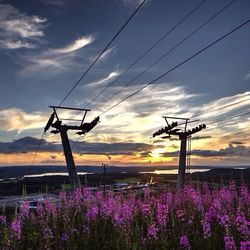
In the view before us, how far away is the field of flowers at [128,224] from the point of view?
25.0 feet

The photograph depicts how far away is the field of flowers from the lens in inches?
300

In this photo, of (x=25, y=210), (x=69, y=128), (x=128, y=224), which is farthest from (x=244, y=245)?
(x=69, y=128)

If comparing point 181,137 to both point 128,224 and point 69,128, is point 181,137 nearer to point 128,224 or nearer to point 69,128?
point 69,128

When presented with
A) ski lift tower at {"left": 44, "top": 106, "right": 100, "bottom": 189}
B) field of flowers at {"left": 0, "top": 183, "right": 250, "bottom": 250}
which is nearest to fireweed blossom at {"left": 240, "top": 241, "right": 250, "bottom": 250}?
field of flowers at {"left": 0, "top": 183, "right": 250, "bottom": 250}

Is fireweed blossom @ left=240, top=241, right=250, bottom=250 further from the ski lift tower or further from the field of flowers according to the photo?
the ski lift tower

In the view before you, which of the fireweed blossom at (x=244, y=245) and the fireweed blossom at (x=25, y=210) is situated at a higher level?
Result: the fireweed blossom at (x=25, y=210)

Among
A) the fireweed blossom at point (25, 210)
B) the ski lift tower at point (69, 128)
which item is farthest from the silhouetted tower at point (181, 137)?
the fireweed blossom at point (25, 210)

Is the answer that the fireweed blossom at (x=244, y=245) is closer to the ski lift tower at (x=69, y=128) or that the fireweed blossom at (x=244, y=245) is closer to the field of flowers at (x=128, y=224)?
the field of flowers at (x=128, y=224)

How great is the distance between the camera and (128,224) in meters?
7.56

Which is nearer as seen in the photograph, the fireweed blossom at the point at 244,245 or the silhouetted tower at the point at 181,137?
the fireweed blossom at the point at 244,245

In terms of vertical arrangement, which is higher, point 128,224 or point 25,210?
point 25,210

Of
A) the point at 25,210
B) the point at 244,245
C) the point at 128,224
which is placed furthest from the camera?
the point at 25,210

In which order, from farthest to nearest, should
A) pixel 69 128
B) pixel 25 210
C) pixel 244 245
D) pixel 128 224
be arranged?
pixel 69 128 < pixel 25 210 < pixel 128 224 < pixel 244 245

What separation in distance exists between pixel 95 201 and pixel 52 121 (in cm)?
1254
